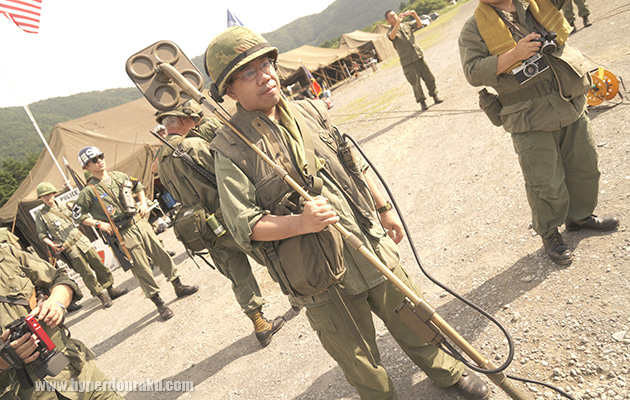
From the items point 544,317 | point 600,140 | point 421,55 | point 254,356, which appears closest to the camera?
point 544,317

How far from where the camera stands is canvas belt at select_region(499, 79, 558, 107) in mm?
2973

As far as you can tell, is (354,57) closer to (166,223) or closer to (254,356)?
(166,223)

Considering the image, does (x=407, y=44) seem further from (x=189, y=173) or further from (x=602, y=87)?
(x=189, y=173)

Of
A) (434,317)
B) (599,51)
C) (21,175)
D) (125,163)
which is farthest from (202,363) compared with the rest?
(21,175)

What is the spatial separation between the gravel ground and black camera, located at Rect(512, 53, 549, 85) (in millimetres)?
1484

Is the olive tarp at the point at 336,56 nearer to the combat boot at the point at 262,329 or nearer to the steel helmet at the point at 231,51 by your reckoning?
the combat boot at the point at 262,329

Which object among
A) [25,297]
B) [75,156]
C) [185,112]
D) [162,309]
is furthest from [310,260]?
[75,156]

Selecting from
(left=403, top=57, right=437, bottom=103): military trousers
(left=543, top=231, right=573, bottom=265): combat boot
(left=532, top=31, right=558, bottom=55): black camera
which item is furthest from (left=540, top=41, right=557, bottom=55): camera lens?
(left=403, top=57, right=437, bottom=103): military trousers

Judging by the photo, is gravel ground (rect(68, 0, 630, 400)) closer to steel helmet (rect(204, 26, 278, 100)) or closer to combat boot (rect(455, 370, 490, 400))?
combat boot (rect(455, 370, 490, 400))

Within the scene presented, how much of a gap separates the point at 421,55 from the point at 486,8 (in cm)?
692

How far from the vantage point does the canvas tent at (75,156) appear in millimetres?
12625

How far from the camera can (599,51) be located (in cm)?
762

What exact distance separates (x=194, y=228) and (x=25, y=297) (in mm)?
1668

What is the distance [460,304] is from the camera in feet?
11.1
